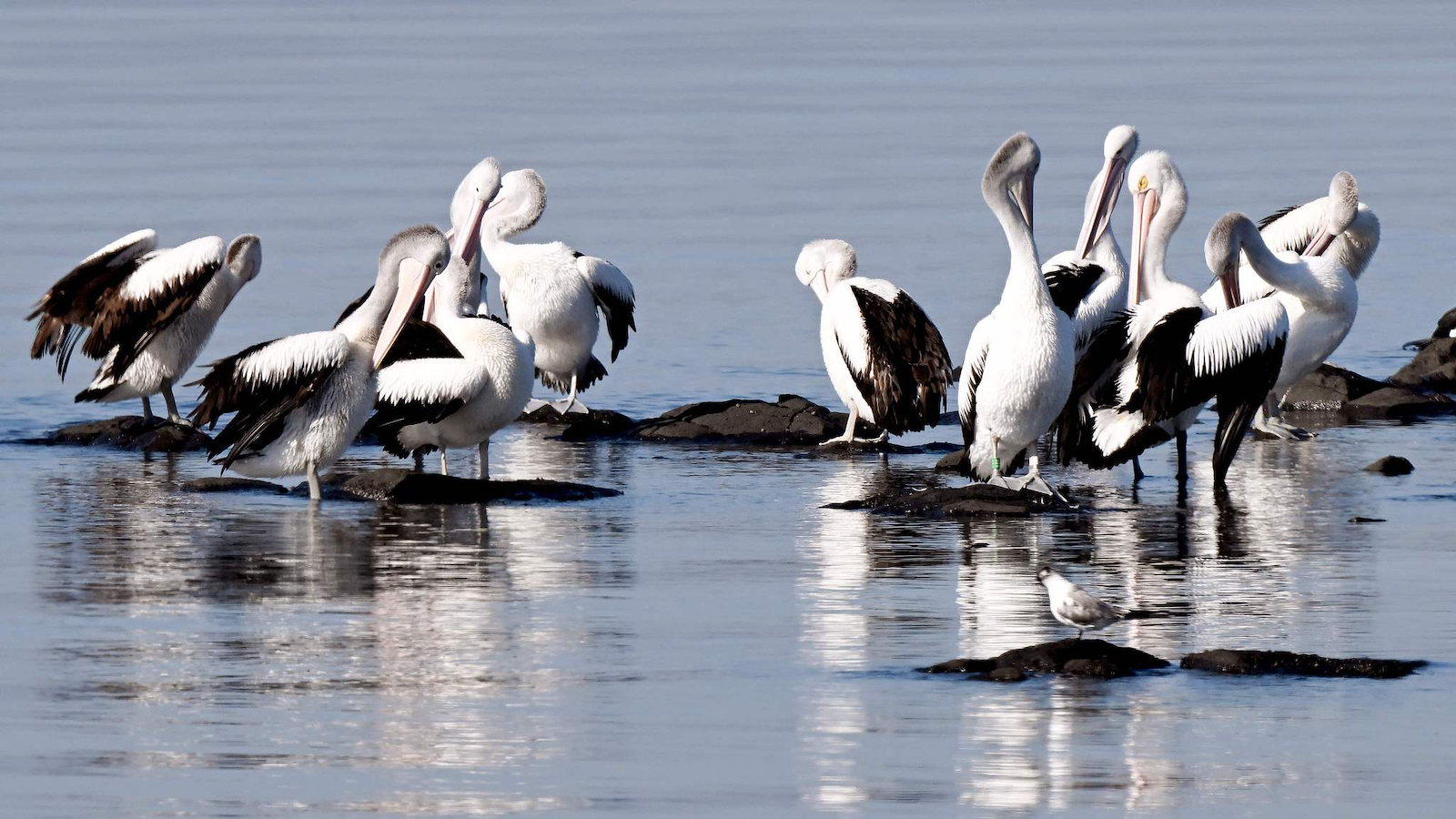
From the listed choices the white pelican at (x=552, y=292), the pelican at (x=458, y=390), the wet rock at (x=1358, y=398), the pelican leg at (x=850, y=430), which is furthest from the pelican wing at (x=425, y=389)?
the wet rock at (x=1358, y=398)

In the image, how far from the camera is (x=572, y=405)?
1303 centimetres

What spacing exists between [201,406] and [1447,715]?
5.76 metres

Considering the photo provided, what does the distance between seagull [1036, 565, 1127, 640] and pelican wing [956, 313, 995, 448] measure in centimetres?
319

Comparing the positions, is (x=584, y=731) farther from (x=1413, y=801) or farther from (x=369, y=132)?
(x=369, y=132)

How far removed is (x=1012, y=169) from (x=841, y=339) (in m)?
1.76

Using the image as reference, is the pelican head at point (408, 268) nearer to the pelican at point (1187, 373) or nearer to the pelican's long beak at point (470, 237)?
the pelican's long beak at point (470, 237)

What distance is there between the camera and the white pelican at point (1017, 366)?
9.98 meters

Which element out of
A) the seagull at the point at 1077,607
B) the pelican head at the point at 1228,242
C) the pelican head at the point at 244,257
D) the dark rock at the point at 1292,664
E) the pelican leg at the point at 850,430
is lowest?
the dark rock at the point at 1292,664

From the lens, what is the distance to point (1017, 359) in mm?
9969

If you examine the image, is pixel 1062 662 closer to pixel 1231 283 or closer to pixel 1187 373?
pixel 1187 373

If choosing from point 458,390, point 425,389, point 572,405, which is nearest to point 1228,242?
point 572,405

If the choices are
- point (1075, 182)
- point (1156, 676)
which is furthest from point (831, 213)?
point (1156, 676)

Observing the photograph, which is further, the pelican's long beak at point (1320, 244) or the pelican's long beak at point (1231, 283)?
the pelican's long beak at point (1320, 244)

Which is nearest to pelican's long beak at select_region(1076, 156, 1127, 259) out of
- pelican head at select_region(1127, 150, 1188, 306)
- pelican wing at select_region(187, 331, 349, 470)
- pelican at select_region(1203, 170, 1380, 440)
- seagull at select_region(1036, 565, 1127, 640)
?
pelican head at select_region(1127, 150, 1188, 306)
